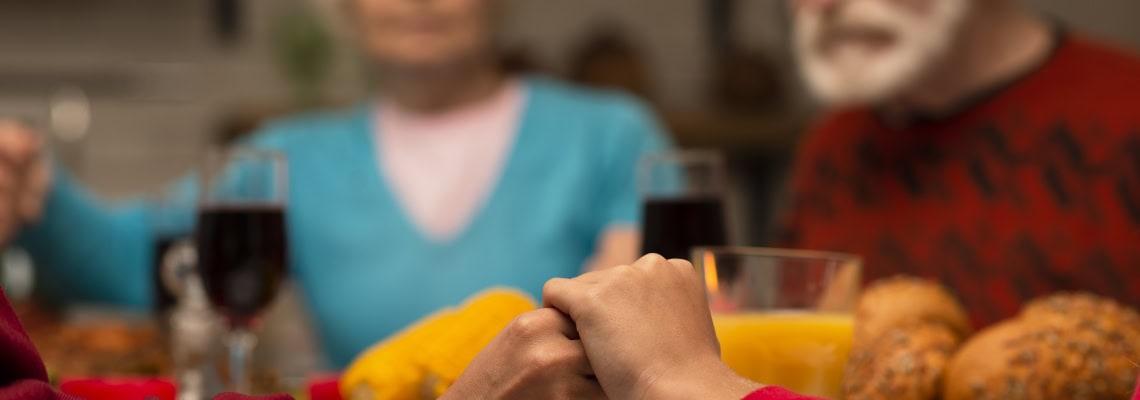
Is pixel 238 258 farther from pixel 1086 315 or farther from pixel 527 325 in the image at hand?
pixel 1086 315

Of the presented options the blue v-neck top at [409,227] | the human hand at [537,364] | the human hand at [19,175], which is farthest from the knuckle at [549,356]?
the blue v-neck top at [409,227]

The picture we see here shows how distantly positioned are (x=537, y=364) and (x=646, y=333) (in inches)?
1.9

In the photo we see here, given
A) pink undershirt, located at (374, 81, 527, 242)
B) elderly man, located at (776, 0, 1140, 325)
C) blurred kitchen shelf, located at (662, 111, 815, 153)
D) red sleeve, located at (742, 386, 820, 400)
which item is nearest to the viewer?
red sleeve, located at (742, 386, 820, 400)

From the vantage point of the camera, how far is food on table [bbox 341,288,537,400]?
0.67 m

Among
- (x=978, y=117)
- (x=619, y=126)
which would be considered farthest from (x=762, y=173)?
(x=978, y=117)

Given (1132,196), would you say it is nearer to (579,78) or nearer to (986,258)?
(986,258)

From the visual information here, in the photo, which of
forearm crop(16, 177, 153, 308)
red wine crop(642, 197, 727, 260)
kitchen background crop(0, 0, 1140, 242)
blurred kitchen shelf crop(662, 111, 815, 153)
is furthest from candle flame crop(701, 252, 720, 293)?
kitchen background crop(0, 0, 1140, 242)

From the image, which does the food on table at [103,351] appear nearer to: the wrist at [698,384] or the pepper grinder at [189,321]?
the pepper grinder at [189,321]

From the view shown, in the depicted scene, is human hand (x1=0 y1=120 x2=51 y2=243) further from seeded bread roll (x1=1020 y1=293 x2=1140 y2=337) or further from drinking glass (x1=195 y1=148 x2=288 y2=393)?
seeded bread roll (x1=1020 y1=293 x2=1140 y2=337)

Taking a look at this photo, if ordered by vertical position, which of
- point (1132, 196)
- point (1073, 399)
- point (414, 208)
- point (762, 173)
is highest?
point (1073, 399)

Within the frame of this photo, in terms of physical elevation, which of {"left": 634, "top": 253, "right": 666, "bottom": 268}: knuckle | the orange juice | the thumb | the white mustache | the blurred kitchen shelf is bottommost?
the blurred kitchen shelf

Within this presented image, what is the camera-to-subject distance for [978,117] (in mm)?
1438

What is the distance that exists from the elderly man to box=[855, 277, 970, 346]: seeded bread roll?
575 millimetres

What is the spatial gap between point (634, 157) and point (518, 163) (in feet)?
0.55
